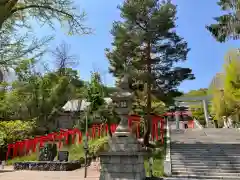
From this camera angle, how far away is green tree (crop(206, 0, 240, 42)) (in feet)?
61.9

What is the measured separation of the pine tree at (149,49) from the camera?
18969 mm

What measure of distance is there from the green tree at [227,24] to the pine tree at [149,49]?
94.1 inches

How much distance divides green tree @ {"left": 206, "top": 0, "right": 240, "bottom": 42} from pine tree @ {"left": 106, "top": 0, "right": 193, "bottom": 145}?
7.84 feet

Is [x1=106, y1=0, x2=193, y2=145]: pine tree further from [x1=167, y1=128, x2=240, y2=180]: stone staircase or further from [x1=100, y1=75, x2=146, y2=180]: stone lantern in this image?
[x1=100, y1=75, x2=146, y2=180]: stone lantern

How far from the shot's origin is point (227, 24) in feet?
62.9

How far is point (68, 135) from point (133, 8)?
12.3 metres

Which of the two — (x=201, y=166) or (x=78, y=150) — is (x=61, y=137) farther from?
(x=201, y=166)

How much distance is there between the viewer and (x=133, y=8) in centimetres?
1912

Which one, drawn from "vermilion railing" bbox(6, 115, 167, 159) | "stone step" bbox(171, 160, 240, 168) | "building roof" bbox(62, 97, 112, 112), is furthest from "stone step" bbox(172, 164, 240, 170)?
"building roof" bbox(62, 97, 112, 112)

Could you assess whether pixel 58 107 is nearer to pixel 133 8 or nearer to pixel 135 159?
pixel 133 8

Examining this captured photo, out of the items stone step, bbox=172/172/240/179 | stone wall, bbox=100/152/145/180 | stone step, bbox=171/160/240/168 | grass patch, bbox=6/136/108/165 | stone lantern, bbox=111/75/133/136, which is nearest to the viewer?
stone wall, bbox=100/152/145/180

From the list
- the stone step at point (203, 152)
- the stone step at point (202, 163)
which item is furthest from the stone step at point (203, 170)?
the stone step at point (203, 152)

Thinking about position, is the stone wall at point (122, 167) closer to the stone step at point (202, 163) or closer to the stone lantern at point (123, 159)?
the stone lantern at point (123, 159)

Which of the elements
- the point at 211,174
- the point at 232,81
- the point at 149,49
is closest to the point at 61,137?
the point at 149,49
